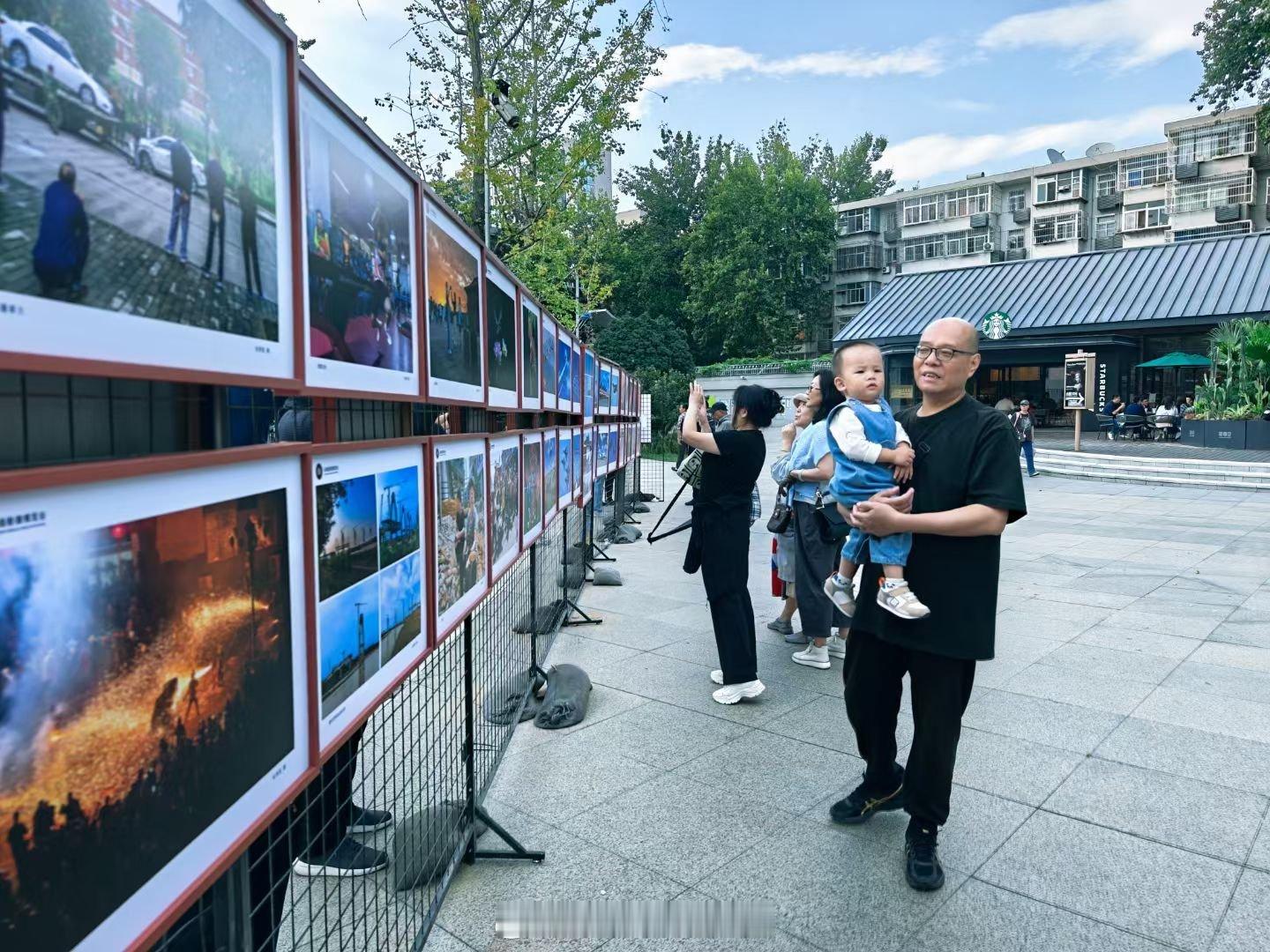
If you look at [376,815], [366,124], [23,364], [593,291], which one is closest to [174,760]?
[23,364]

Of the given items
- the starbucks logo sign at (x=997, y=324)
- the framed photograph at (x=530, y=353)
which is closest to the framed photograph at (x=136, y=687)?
the framed photograph at (x=530, y=353)

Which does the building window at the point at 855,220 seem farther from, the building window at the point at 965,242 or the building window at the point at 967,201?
the building window at the point at 965,242

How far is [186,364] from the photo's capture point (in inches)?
44.9

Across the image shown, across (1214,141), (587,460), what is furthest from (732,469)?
(1214,141)

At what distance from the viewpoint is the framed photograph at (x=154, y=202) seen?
0.86m

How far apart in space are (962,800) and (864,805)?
0.53 meters

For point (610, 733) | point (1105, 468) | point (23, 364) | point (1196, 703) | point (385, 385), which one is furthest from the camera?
point (1105, 468)

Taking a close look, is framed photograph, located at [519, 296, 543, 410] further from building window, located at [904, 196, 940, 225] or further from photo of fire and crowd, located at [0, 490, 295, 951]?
building window, located at [904, 196, 940, 225]

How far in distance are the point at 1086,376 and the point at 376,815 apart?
25.7m

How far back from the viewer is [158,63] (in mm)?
1066

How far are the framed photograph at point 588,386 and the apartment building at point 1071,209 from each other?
151ft

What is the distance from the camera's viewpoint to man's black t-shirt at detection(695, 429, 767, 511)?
4.95 metres

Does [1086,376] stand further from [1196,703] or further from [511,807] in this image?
[511,807]

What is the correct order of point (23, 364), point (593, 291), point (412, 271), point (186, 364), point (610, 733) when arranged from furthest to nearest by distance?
point (593, 291)
point (610, 733)
point (412, 271)
point (186, 364)
point (23, 364)
